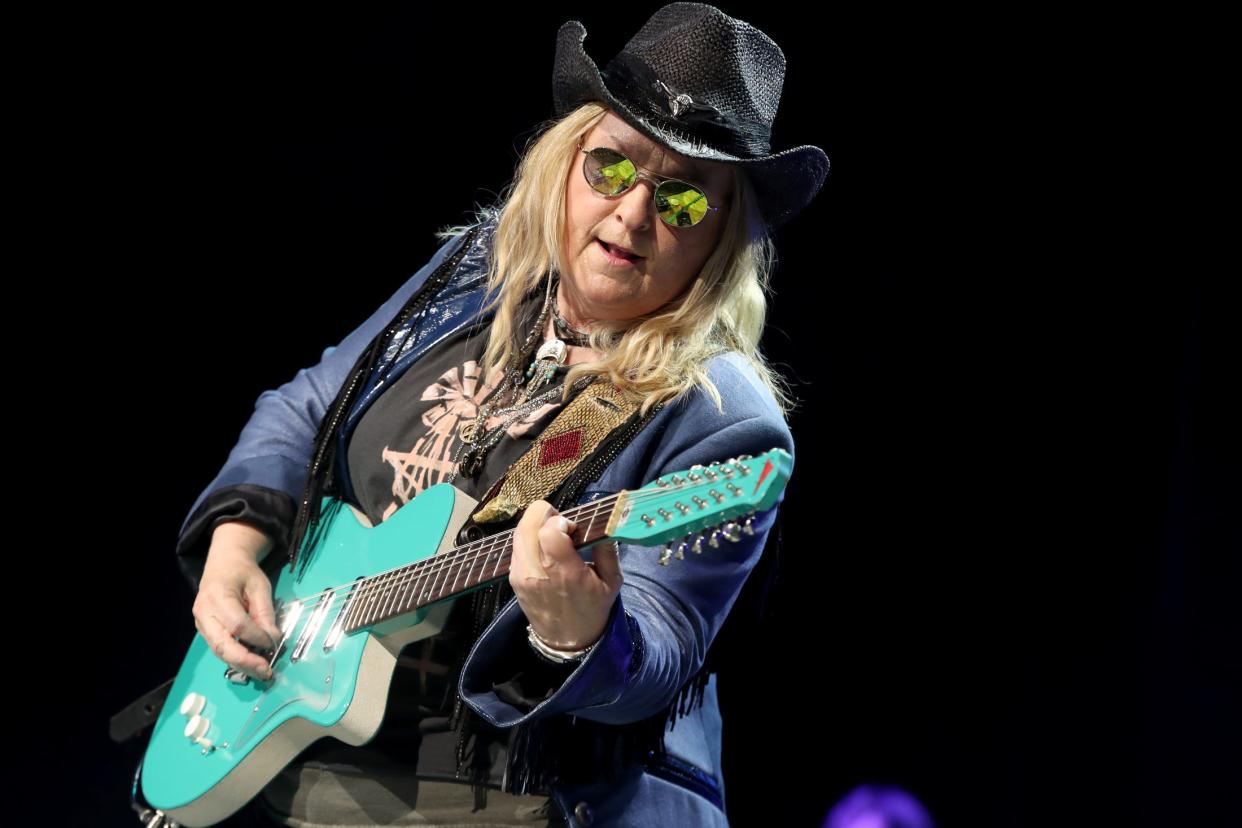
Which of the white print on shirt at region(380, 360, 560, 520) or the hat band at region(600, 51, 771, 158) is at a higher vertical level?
the hat band at region(600, 51, 771, 158)

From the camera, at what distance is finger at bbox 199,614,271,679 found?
183cm

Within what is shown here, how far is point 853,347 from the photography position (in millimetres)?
2758

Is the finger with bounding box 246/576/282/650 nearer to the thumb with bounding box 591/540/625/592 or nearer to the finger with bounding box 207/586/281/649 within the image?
the finger with bounding box 207/586/281/649

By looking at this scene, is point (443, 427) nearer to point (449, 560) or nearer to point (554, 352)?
point (554, 352)

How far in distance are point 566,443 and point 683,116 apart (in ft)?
1.80

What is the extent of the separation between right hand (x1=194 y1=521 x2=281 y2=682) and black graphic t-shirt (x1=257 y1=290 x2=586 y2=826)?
0.63 feet

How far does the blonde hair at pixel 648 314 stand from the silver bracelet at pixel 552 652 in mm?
391

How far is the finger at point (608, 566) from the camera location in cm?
138

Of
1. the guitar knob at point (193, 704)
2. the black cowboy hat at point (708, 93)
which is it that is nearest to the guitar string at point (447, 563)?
the guitar knob at point (193, 704)

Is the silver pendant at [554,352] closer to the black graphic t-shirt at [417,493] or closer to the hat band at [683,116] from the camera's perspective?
the black graphic t-shirt at [417,493]

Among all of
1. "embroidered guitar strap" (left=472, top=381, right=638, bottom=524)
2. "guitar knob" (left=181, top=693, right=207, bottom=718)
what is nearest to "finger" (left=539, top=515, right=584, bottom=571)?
"embroidered guitar strap" (left=472, top=381, right=638, bottom=524)

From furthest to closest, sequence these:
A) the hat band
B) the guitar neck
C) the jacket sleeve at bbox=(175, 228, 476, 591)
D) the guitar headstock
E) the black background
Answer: the black background
the jacket sleeve at bbox=(175, 228, 476, 591)
the hat band
the guitar neck
the guitar headstock

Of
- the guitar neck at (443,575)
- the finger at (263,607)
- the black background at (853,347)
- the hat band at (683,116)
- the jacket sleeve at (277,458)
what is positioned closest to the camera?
the guitar neck at (443,575)

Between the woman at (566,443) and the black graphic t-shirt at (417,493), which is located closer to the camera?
the woman at (566,443)
